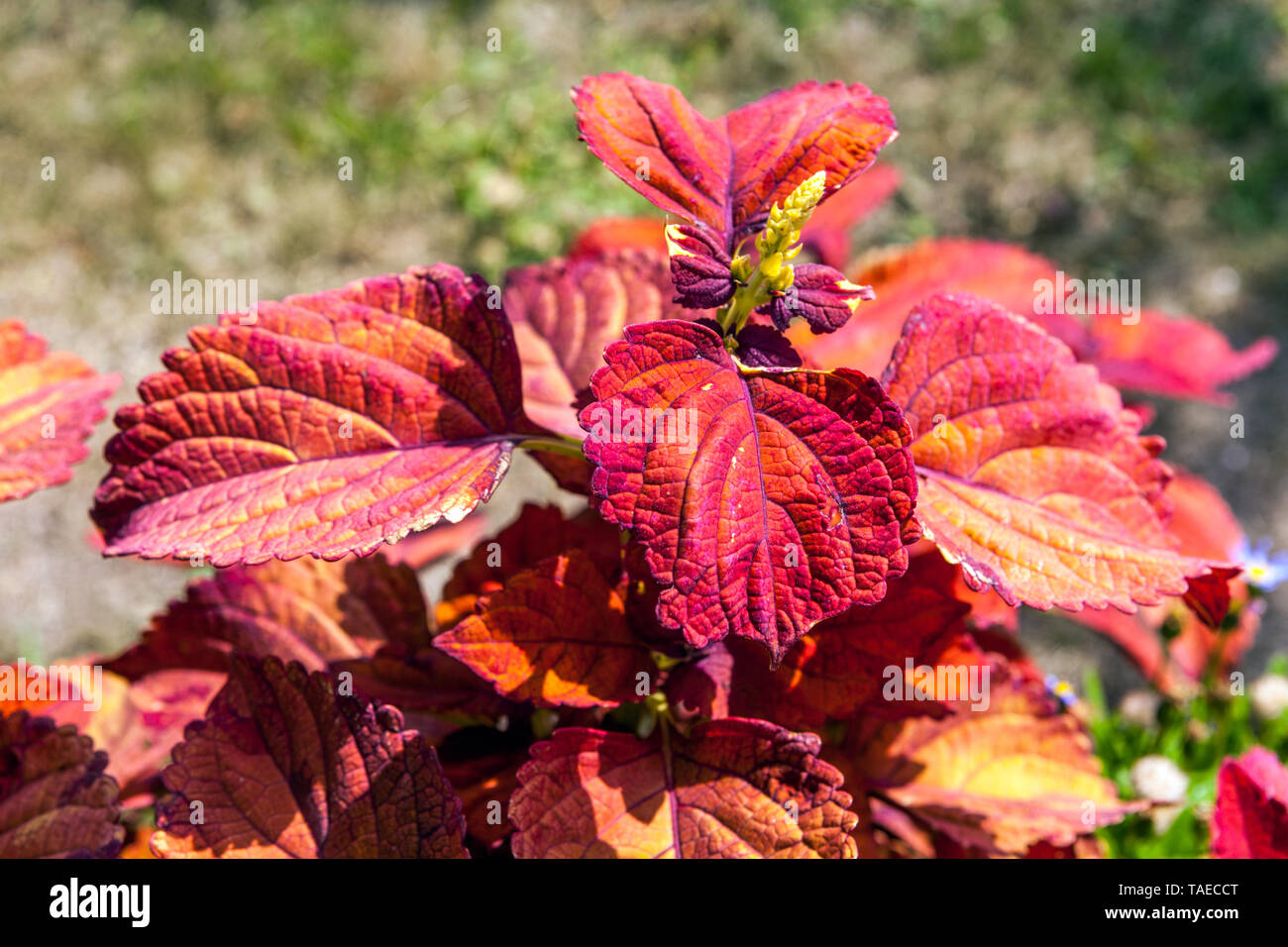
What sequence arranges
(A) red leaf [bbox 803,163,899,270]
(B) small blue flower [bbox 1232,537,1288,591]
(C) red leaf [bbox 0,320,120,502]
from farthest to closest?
(A) red leaf [bbox 803,163,899,270] → (B) small blue flower [bbox 1232,537,1288,591] → (C) red leaf [bbox 0,320,120,502]

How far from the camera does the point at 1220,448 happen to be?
10.2ft

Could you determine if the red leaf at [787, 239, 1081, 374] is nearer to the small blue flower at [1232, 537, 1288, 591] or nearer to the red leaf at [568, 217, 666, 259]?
the red leaf at [568, 217, 666, 259]

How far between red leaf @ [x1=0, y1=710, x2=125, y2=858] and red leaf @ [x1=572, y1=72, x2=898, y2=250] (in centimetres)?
90

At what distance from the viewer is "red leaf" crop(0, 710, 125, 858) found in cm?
123

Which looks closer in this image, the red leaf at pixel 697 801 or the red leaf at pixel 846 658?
the red leaf at pixel 697 801

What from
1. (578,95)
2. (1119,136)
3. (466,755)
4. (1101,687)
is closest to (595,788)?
(466,755)

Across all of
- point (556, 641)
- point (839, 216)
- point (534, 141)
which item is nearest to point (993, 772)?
point (556, 641)

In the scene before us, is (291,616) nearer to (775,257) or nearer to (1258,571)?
(775,257)

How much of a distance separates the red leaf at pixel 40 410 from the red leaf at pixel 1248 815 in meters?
1.43

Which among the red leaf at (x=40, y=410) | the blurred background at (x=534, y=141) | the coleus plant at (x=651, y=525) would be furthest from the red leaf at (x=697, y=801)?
the blurred background at (x=534, y=141)

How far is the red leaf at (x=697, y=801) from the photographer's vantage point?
112cm

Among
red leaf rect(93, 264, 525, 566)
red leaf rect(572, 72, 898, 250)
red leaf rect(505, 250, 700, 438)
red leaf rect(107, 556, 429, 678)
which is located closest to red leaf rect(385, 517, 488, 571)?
red leaf rect(107, 556, 429, 678)

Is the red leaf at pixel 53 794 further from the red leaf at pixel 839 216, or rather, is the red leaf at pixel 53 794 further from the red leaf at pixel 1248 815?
the red leaf at pixel 839 216
